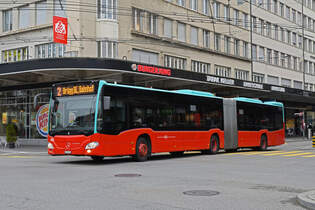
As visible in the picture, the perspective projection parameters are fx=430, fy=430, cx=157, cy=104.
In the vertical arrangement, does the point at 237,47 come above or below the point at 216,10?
below

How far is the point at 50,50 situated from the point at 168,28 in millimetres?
10819

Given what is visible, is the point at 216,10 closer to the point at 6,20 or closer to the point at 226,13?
the point at 226,13

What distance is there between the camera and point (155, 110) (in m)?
18.0

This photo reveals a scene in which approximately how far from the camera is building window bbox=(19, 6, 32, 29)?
3328 cm

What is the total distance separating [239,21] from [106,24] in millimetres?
22010

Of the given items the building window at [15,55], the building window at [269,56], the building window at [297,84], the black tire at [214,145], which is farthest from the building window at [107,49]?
the building window at [297,84]

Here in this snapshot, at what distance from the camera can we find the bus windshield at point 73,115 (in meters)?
15.4

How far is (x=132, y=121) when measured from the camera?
1659 cm

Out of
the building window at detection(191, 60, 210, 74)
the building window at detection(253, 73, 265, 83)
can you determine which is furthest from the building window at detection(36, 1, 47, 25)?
the building window at detection(253, 73, 265, 83)

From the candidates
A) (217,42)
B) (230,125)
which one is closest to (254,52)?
(217,42)

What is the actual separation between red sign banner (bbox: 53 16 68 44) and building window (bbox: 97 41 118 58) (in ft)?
9.55

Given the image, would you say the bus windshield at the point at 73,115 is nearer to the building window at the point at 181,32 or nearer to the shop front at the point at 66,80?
the shop front at the point at 66,80

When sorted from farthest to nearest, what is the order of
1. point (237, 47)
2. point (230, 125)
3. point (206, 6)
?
1. point (237, 47)
2. point (206, 6)
3. point (230, 125)

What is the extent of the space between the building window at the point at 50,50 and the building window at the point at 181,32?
11770 millimetres
